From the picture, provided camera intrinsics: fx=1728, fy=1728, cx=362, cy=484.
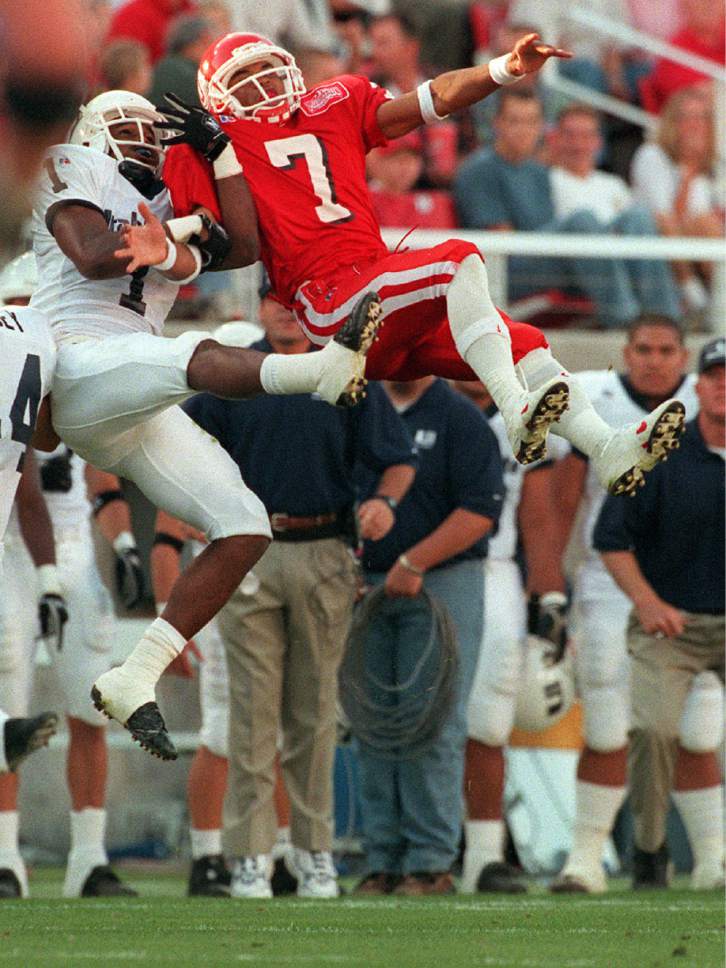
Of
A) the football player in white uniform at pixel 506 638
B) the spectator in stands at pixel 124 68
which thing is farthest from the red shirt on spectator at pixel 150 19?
the football player in white uniform at pixel 506 638

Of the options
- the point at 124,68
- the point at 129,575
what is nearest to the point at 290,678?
the point at 129,575

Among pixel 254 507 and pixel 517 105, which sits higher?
pixel 517 105

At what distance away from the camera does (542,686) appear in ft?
23.0

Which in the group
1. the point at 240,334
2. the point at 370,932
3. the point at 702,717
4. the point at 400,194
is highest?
the point at 400,194

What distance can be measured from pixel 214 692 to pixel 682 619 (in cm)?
178

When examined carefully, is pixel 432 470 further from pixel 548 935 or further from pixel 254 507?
pixel 548 935

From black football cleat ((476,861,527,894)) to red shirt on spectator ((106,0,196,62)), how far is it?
5159 mm

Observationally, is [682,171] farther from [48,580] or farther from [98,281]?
[98,281]

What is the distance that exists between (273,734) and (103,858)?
820mm

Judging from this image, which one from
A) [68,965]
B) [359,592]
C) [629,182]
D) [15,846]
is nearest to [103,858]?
[15,846]

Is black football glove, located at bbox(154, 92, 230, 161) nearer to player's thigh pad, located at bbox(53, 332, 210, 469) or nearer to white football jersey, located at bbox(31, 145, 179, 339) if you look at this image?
white football jersey, located at bbox(31, 145, 179, 339)

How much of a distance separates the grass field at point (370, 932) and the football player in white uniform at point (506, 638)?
830 millimetres

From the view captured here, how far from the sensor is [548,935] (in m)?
4.00

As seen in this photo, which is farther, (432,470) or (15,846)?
(432,470)
